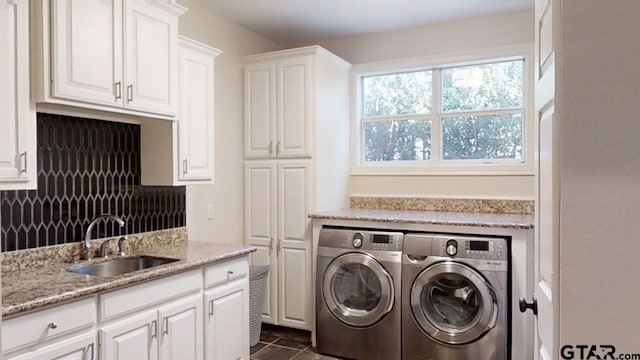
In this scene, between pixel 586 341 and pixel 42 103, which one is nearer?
pixel 586 341

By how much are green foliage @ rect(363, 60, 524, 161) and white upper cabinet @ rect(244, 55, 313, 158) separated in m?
0.88

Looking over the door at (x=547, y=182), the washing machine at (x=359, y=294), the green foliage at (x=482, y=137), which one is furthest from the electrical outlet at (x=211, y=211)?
the door at (x=547, y=182)

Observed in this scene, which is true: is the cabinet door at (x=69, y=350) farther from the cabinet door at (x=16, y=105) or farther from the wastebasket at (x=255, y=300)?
the wastebasket at (x=255, y=300)

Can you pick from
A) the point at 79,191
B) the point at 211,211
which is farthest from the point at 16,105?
the point at 211,211

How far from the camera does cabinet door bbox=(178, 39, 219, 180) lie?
2.78 metres

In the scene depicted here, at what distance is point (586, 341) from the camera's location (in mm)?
871

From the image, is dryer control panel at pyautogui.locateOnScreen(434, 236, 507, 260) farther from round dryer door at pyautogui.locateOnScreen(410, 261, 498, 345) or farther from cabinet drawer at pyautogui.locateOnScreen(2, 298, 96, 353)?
cabinet drawer at pyautogui.locateOnScreen(2, 298, 96, 353)

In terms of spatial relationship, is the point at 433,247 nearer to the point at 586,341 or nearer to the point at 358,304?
the point at 358,304

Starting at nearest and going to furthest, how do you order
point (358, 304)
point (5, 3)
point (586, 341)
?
point (586, 341) < point (5, 3) < point (358, 304)

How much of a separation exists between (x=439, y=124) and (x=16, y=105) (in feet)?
10.3

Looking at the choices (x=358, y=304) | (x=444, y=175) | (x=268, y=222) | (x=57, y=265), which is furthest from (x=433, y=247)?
(x=57, y=265)

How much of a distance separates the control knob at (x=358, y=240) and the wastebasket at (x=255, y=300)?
821 millimetres

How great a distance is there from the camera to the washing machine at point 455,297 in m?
2.77

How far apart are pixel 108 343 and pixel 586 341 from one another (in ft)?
6.03
